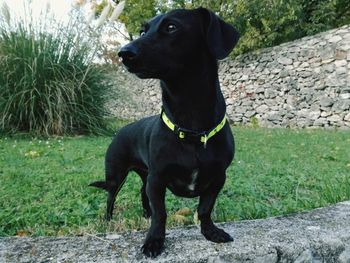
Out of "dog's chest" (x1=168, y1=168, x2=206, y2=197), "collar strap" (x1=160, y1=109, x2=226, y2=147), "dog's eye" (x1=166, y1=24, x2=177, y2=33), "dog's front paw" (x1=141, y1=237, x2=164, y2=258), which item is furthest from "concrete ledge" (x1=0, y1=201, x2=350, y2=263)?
"dog's eye" (x1=166, y1=24, x2=177, y2=33)

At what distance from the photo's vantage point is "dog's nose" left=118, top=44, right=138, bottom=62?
4.91 ft

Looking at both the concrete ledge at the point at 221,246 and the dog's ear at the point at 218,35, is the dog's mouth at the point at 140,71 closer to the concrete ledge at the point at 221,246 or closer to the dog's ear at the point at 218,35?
the dog's ear at the point at 218,35

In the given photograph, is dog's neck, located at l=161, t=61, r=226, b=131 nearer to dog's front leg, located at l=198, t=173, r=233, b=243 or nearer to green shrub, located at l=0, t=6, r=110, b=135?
dog's front leg, located at l=198, t=173, r=233, b=243

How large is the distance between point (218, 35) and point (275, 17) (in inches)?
521

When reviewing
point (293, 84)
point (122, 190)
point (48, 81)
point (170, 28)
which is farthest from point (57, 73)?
point (293, 84)

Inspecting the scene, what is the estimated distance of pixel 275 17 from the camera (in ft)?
46.1

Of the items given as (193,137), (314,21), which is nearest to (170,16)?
(193,137)

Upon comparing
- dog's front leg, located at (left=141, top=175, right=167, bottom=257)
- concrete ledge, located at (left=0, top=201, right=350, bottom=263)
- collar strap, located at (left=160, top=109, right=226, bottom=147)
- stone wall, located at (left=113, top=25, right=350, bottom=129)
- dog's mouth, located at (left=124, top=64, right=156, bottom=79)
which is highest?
dog's mouth, located at (left=124, top=64, right=156, bottom=79)

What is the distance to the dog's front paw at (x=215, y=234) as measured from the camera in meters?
1.68

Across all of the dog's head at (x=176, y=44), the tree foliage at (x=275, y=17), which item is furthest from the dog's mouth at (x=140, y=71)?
the tree foliage at (x=275, y=17)

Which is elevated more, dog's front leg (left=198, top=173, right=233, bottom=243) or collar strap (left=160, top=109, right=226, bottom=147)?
collar strap (left=160, top=109, right=226, bottom=147)

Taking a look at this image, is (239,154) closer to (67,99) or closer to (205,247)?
(67,99)

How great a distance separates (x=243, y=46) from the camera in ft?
46.2

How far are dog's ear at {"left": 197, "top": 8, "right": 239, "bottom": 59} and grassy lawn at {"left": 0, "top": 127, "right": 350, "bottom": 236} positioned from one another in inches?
36.5
